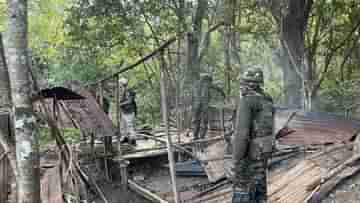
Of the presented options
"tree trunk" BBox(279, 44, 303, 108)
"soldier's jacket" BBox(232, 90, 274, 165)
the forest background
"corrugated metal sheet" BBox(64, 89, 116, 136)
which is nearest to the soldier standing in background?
the forest background

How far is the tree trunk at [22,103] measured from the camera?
3.56 m

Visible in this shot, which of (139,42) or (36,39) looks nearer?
(139,42)

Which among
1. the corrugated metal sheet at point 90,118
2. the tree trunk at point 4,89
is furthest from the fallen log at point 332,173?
the tree trunk at point 4,89

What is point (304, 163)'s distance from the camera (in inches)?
230

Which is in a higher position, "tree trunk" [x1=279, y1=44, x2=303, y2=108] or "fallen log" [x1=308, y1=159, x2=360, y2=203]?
"tree trunk" [x1=279, y1=44, x2=303, y2=108]

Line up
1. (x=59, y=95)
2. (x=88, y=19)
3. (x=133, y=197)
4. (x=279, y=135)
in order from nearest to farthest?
(x=59, y=95) → (x=279, y=135) → (x=133, y=197) → (x=88, y=19)

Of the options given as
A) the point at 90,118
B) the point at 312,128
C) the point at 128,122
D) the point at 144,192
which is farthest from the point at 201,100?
the point at 90,118

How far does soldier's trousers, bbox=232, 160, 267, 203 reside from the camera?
4246 millimetres

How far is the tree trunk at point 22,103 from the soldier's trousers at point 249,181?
2.49 meters

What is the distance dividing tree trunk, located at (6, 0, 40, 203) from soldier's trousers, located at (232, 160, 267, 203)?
8.15 feet

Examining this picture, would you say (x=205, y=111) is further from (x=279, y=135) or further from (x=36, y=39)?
(x=36, y=39)

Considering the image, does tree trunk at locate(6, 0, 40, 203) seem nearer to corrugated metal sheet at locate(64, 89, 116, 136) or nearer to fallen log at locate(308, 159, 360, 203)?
corrugated metal sheet at locate(64, 89, 116, 136)

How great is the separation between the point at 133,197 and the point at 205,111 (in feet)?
9.95

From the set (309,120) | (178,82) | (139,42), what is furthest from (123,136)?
(309,120)
